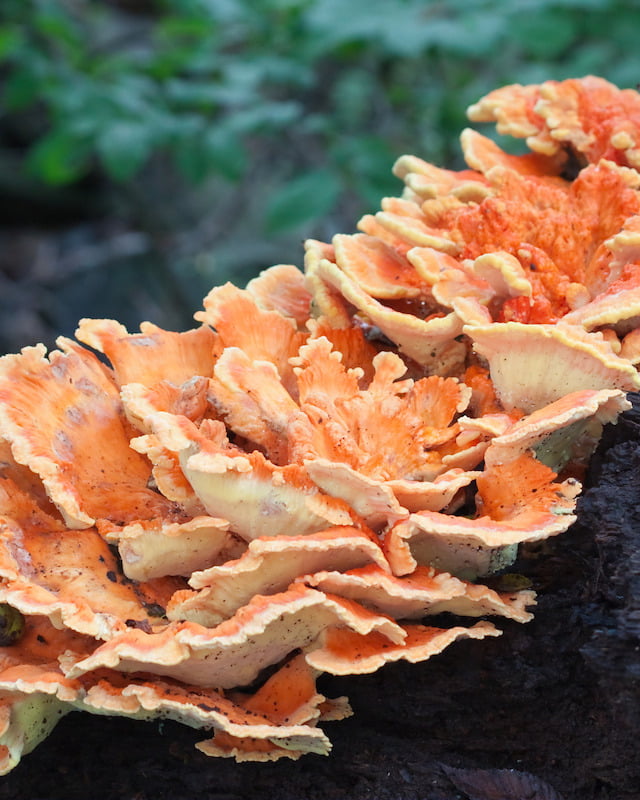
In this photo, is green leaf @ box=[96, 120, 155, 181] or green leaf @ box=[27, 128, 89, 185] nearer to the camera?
green leaf @ box=[96, 120, 155, 181]

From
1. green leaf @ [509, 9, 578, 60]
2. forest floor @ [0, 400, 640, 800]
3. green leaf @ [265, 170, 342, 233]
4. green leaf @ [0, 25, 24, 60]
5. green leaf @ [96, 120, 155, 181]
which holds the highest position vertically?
green leaf @ [0, 25, 24, 60]

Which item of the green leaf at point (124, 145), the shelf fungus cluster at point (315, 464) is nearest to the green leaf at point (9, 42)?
the green leaf at point (124, 145)

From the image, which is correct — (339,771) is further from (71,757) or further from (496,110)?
(496,110)

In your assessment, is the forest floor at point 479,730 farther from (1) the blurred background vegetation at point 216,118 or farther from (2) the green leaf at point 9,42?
(2) the green leaf at point 9,42

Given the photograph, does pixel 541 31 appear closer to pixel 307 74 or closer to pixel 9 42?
pixel 307 74

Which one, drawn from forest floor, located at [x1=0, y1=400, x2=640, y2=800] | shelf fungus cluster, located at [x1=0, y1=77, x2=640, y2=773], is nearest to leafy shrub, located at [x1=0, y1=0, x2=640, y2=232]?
shelf fungus cluster, located at [x1=0, y1=77, x2=640, y2=773]

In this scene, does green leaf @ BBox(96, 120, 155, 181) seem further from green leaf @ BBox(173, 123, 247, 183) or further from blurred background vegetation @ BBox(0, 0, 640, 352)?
green leaf @ BBox(173, 123, 247, 183)
